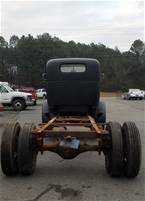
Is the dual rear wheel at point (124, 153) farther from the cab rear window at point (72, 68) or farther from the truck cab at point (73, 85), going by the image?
the cab rear window at point (72, 68)

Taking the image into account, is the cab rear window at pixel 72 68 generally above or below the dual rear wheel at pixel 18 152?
above

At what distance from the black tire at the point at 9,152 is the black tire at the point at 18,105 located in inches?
959

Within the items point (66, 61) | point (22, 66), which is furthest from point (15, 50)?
point (66, 61)

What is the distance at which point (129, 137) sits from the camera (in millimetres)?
8453

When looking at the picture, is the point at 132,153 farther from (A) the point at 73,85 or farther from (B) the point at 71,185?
(A) the point at 73,85

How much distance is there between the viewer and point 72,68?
520 inches

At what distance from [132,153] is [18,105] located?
25.4m

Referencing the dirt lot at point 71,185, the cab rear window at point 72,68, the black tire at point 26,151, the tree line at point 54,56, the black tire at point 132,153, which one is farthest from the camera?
the tree line at point 54,56

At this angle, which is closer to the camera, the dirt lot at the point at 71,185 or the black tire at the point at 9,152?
the dirt lot at the point at 71,185

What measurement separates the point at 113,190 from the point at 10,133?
2.17 meters

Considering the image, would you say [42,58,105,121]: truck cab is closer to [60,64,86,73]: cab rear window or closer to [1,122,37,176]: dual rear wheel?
[60,64,86,73]: cab rear window

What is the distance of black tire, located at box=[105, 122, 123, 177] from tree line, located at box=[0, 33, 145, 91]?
92.9 m

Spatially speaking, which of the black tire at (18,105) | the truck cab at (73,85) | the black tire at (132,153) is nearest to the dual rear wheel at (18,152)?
the black tire at (132,153)

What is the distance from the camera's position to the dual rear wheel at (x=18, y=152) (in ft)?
27.5
